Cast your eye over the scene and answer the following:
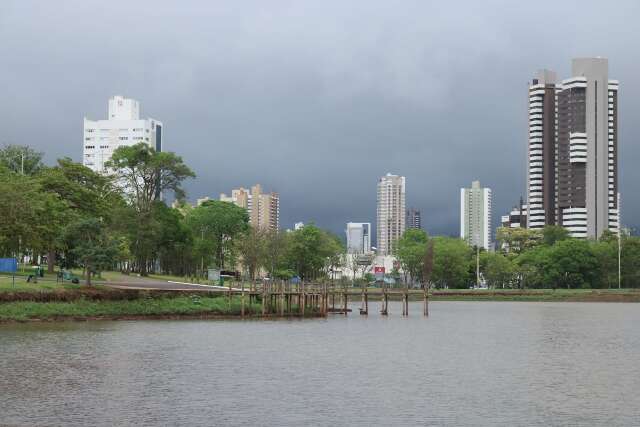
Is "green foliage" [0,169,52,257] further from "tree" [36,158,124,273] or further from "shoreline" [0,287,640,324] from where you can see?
"shoreline" [0,287,640,324]

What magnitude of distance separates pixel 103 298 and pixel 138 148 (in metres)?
42.4

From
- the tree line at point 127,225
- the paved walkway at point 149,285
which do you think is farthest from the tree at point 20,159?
the paved walkway at point 149,285

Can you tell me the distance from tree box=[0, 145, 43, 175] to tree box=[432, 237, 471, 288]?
94258mm

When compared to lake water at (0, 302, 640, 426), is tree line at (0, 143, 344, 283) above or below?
above

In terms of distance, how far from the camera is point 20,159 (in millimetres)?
106500

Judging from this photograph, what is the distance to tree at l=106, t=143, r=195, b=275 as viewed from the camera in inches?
4446

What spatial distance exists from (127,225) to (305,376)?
72211 millimetres

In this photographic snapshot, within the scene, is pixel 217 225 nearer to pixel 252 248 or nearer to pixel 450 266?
pixel 252 248

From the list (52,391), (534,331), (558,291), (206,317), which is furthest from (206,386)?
(558,291)

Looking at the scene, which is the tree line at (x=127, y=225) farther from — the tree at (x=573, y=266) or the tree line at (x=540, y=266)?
the tree at (x=573, y=266)

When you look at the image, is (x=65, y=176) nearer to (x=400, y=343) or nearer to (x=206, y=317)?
(x=206, y=317)

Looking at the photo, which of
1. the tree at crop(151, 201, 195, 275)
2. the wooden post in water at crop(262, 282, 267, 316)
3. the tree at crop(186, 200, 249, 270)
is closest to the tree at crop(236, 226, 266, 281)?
the tree at crop(186, 200, 249, 270)

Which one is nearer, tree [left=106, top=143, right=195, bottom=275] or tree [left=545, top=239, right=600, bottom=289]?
tree [left=106, top=143, right=195, bottom=275]

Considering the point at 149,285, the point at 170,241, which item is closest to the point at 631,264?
the point at 170,241
